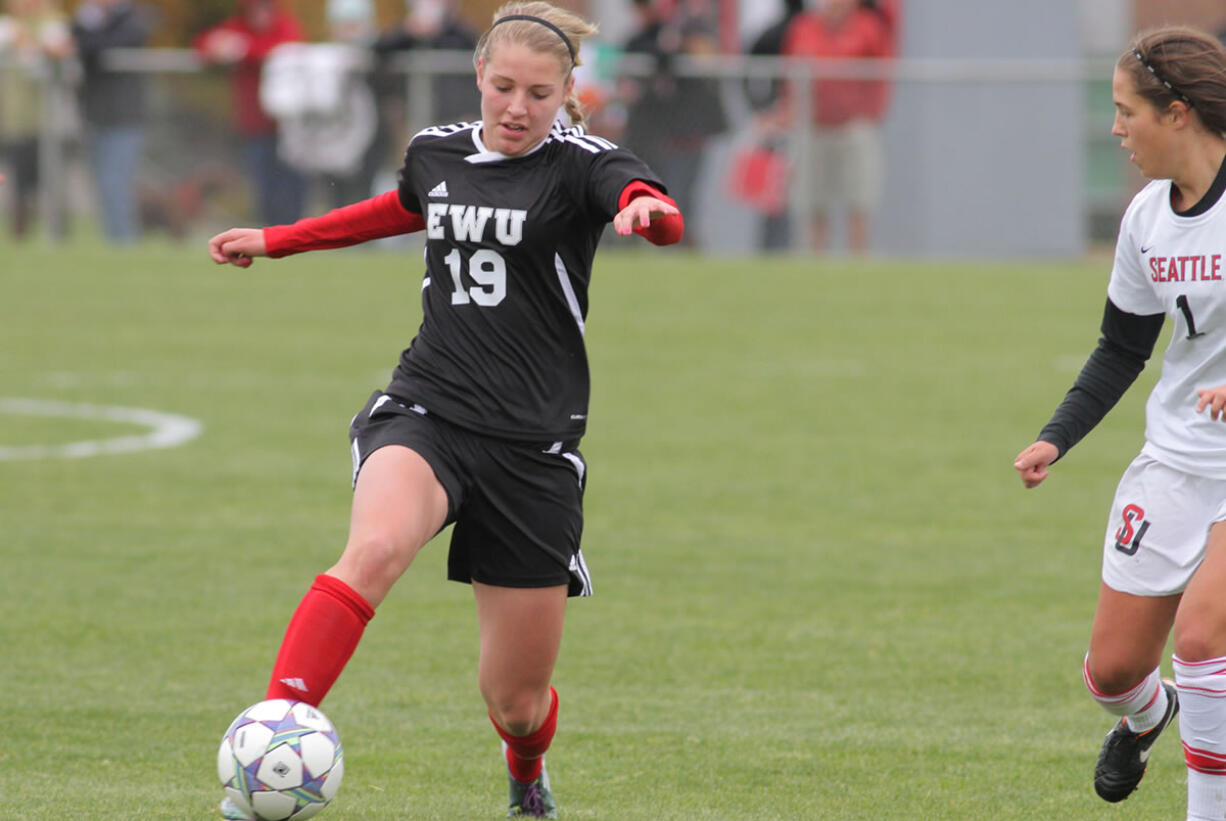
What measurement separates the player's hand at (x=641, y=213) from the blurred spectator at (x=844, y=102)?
51.5ft

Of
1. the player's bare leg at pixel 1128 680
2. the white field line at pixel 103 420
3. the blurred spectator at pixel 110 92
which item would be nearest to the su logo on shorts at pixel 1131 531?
the player's bare leg at pixel 1128 680

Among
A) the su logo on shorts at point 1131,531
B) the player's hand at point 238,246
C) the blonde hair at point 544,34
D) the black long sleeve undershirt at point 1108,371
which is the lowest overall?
the su logo on shorts at point 1131,531

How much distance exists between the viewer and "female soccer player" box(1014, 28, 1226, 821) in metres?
4.64

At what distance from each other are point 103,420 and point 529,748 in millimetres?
7666

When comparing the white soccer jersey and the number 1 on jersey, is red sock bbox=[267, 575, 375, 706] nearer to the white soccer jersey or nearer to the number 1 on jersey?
the number 1 on jersey

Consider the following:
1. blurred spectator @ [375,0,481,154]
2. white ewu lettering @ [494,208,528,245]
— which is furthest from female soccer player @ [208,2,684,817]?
blurred spectator @ [375,0,481,154]

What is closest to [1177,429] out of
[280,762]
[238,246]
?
[280,762]

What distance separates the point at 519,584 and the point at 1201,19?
25.3 meters

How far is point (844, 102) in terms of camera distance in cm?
2011

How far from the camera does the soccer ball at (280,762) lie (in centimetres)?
436

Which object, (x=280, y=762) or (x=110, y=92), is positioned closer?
(x=280, y=762)

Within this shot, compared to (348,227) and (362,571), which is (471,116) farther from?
(362,571)

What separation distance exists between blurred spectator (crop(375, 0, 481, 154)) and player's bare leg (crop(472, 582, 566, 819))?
1526 cm

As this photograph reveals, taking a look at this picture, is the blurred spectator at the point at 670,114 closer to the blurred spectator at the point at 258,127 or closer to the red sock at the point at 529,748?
the blurred spectator at the point at 258,127
